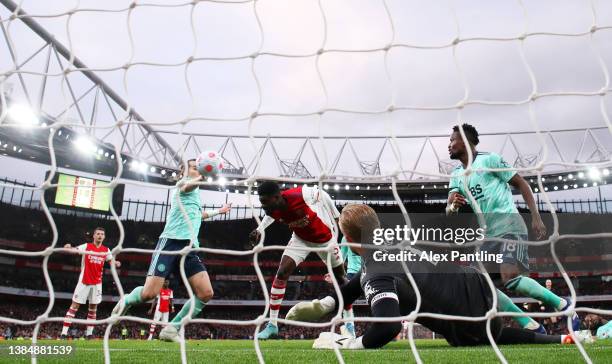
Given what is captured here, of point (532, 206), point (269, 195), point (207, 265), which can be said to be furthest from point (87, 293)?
point (207, 265)

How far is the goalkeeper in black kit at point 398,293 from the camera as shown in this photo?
3.15 metres

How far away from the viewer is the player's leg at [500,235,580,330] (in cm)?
396

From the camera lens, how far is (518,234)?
4023mm

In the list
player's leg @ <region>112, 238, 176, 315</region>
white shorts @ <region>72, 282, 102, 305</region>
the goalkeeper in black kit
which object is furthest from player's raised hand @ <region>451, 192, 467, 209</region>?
white shorts @ <region>72, 282, 102, 305</region>

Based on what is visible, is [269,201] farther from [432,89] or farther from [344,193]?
[344,193]

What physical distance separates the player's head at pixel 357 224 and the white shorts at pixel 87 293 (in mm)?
6773

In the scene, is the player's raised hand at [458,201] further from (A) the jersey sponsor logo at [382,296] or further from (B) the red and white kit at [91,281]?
(B) the red and white kit at [91,281]

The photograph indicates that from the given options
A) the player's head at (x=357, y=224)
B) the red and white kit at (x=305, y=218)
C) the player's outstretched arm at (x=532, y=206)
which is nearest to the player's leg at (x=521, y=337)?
the player's outstretched arm at (x=532, y=206)

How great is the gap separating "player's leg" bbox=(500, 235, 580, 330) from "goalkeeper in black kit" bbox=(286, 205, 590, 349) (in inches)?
25.3

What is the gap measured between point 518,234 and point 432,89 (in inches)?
54.2

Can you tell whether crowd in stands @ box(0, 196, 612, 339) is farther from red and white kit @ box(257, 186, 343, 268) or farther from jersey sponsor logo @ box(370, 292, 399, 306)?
jersey sponsor logo @ box(370, 292, 399, 306)

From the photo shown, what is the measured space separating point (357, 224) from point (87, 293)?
23.0 feet

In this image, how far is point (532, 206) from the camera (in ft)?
13.3

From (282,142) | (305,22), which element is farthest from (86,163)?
(305,22)
